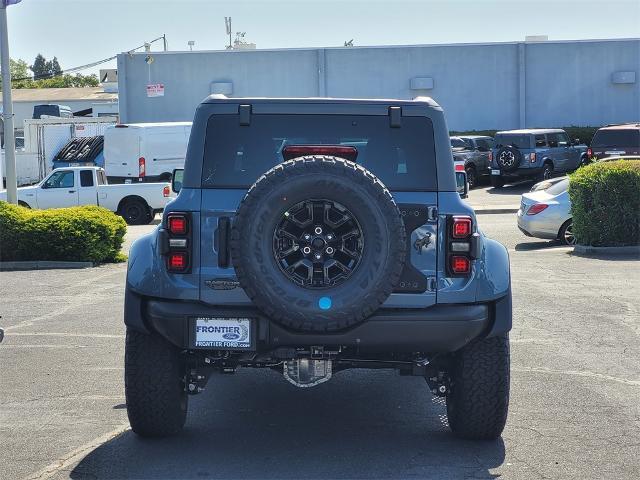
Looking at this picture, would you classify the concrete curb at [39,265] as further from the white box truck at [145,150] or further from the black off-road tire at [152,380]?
the white box truck at [145,150]

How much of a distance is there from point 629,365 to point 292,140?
4.15m

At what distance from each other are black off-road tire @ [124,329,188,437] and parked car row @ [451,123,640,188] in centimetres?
2614

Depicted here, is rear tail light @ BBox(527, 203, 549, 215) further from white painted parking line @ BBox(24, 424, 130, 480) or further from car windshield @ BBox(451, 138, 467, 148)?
car windshield @ BBox(451, 138, 467, 148)

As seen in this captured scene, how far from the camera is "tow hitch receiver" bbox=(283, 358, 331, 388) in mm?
6051

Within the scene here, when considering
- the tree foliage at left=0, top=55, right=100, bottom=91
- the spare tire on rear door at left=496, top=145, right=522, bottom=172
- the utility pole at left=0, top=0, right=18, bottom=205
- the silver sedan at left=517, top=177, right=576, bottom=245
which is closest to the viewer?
the utility pole at left=0, top=0, right=18, bottom=205

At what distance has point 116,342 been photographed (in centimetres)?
994

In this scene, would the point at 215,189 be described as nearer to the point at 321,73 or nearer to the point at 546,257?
the point at 546,257

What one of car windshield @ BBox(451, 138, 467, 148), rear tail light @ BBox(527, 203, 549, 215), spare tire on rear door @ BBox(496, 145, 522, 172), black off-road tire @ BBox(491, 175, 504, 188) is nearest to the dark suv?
spare tire on rear door @ BBox(496, 145, 522, 172)

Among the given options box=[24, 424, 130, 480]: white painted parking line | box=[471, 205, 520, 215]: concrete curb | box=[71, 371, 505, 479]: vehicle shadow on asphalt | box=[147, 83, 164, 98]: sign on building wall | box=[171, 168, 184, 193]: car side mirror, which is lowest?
box=[471, 205, 520, 215]: concrete curb

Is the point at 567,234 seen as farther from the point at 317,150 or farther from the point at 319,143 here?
the point at 317,150

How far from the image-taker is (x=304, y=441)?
652 centimetres

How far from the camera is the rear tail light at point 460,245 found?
5.87 metres

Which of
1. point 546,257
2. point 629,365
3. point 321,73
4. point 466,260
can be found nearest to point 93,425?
point 466,260

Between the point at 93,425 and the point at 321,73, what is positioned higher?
the point at 321,73
